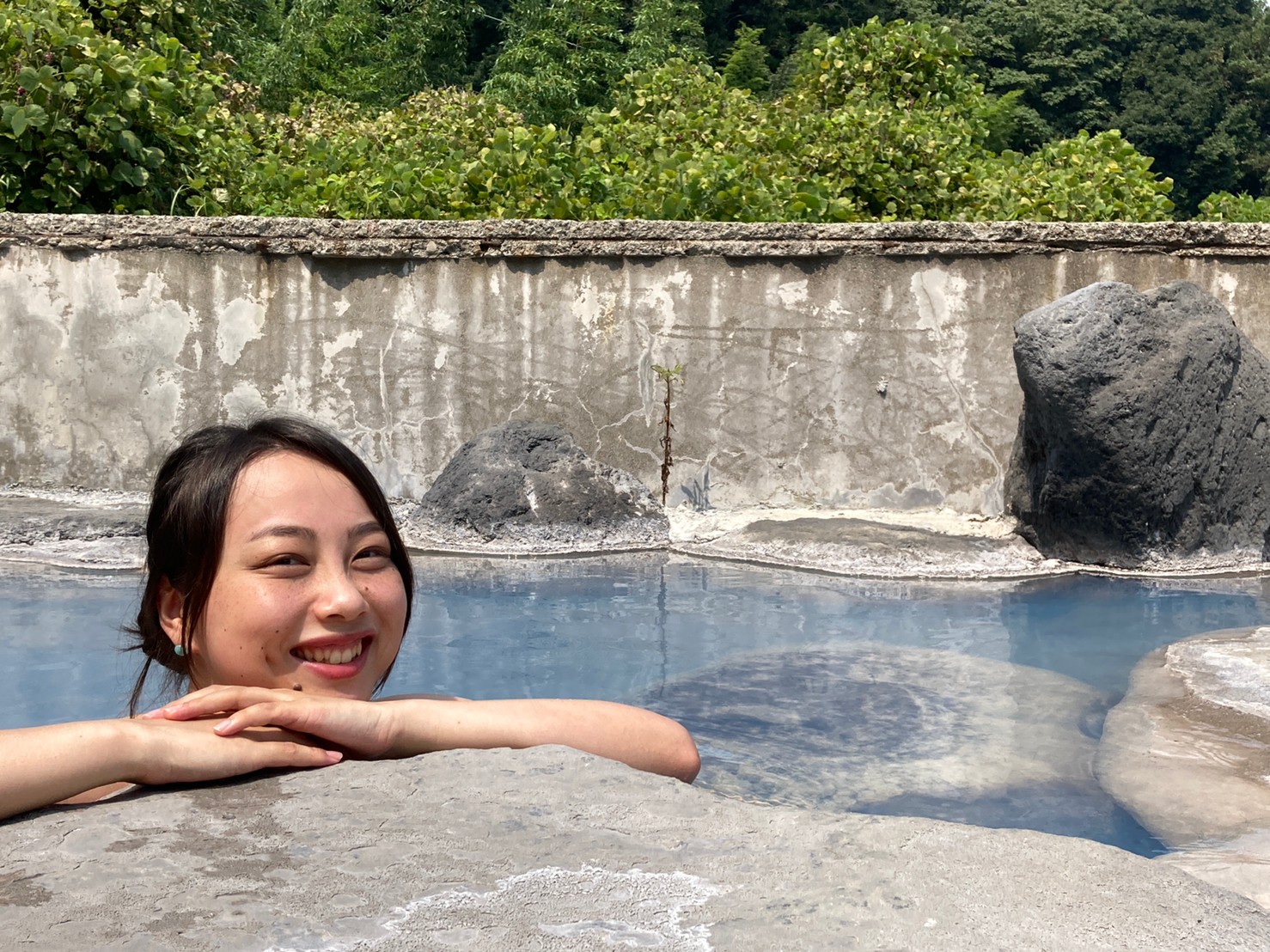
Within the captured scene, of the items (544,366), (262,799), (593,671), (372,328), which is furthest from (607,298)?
(262,799)

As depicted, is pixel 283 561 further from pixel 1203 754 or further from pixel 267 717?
pixel 1203 754

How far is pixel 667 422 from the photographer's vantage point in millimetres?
7359

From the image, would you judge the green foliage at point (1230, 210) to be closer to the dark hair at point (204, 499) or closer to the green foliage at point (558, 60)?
the green foliage at point (558, 60)

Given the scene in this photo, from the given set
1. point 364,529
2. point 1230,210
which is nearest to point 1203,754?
point 364,529

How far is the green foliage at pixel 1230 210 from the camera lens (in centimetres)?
1077

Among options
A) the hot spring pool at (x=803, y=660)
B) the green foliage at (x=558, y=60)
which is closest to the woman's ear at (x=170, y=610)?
the hot spring pool at (x=803, y=660)

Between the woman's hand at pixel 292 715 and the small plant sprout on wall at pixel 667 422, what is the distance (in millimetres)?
5639

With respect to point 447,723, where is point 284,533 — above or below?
above

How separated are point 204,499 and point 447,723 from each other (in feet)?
1.51

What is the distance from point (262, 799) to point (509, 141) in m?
7.49

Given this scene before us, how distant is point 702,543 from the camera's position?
6660 mm

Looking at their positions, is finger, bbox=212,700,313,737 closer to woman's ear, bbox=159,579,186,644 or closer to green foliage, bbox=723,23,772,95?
woman's ear, bbox=159,579,186,644

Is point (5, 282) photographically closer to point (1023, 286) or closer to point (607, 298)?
point (607, 298)

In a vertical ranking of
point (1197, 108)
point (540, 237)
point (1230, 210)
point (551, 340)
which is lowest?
point (551, 340)
